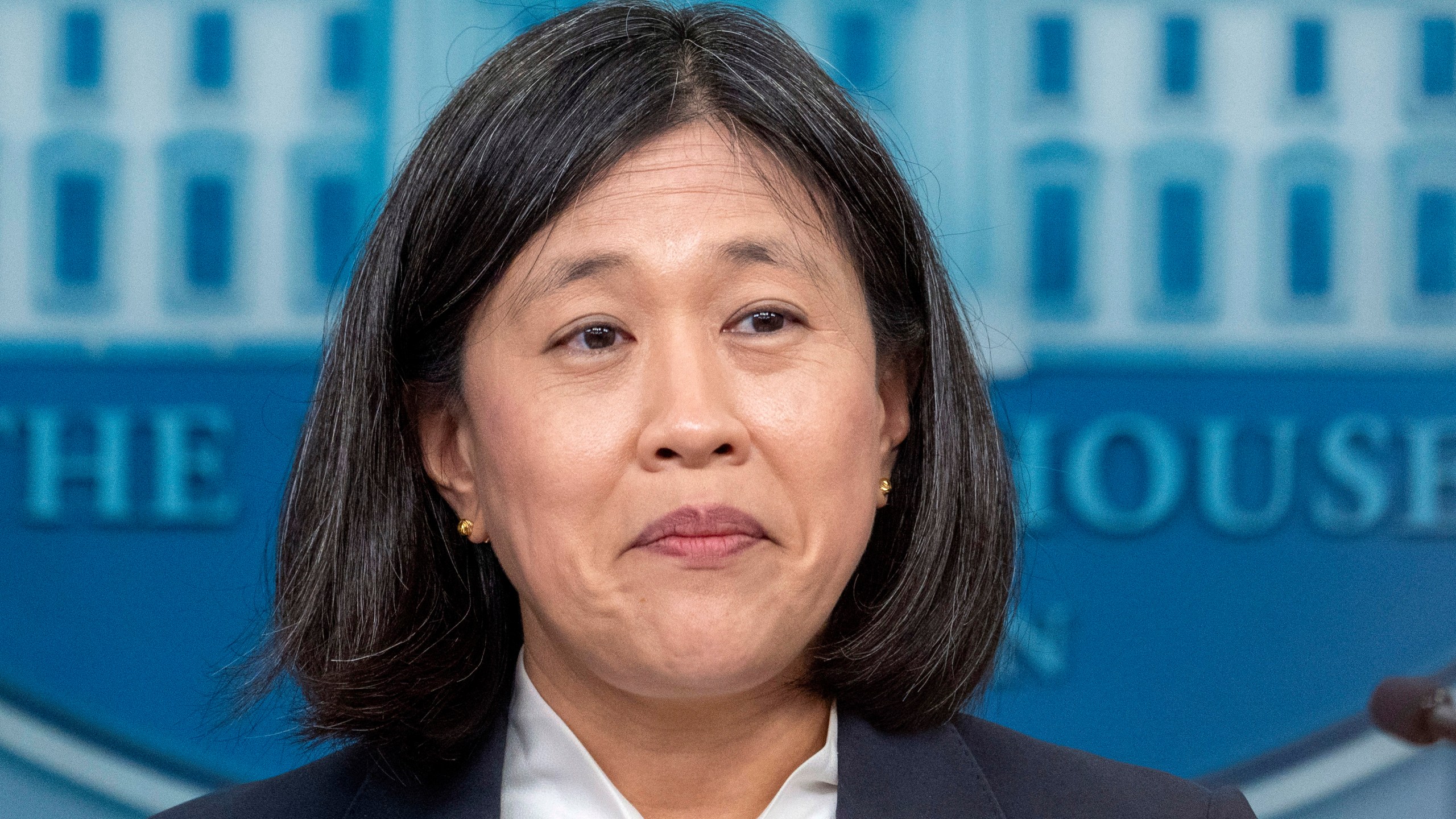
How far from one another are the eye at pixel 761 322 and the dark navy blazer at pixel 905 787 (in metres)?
0.48

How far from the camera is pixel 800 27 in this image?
2.89 meters

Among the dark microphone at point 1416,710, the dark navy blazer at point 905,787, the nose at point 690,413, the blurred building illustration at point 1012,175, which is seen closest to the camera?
the nose at point 690,413

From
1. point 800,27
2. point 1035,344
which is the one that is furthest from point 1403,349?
point 800,27

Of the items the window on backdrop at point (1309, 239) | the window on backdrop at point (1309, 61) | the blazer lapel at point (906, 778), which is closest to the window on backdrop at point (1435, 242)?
the window on backdrop at point (1309, 239)

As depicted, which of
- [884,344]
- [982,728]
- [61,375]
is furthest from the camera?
[61,375]

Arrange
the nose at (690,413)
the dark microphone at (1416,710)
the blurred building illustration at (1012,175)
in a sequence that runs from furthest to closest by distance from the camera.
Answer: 1. the blurred building illustration at (1012,175)
2. the dark microphone at (1416,710)
3. the nose at (690,413)

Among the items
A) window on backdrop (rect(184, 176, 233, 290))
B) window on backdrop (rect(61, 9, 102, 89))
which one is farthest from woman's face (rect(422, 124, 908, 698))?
window on backdrop (rect(61, 9, 102, 89))

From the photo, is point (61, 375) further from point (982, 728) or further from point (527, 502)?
point (982, 728)

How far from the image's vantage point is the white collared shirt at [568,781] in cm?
158

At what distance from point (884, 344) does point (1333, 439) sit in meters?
1.57

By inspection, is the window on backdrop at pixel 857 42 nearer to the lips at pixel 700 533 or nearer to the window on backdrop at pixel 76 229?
the window on backdrop at pixel 76 229

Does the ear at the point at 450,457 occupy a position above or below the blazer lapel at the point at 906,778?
above

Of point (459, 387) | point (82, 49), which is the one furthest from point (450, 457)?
point (82, 49)

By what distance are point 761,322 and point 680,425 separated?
170 millimetres
